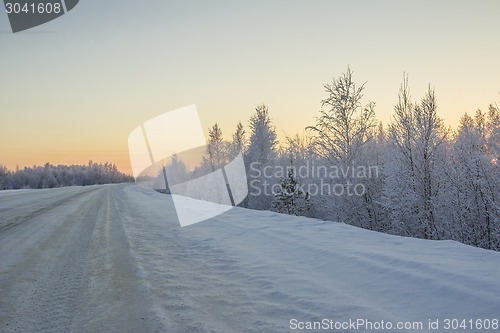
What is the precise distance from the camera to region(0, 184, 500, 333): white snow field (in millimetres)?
3217

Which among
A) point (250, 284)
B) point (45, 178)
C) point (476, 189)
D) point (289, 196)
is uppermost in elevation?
point (45, 178)

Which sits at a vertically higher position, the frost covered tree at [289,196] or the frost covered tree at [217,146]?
the frost covered tree at [217,146]

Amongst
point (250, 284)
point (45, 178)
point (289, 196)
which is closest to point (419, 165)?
point (289, 196)

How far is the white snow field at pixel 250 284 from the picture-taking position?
10.6 ft

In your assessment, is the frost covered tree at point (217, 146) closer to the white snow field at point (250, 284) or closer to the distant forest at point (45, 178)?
the white snow field at point (250, 284)

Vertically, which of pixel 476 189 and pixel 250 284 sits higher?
pixel 476 189

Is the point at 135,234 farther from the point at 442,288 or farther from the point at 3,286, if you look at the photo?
the point at 442,288

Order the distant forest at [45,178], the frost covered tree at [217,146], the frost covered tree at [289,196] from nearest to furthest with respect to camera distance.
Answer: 1. the frost covered tree at [289,196]
2. the frost covered tree at [217,146]
3. the distant forest at [45,178]

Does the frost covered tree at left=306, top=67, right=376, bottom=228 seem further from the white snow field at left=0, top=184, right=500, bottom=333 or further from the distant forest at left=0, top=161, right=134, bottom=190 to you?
the distant forest at left=0, top=161, right=134, bottom=190

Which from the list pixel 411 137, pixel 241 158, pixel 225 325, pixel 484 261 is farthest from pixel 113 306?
pixel 241 158

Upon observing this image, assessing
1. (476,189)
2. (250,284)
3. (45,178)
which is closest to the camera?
(250,284)

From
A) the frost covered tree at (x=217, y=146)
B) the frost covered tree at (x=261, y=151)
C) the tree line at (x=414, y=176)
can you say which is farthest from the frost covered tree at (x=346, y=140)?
the frost covered tree at (x=217, y=146)

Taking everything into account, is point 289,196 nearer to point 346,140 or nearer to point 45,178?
point 346,140

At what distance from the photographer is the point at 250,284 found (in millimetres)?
4418
